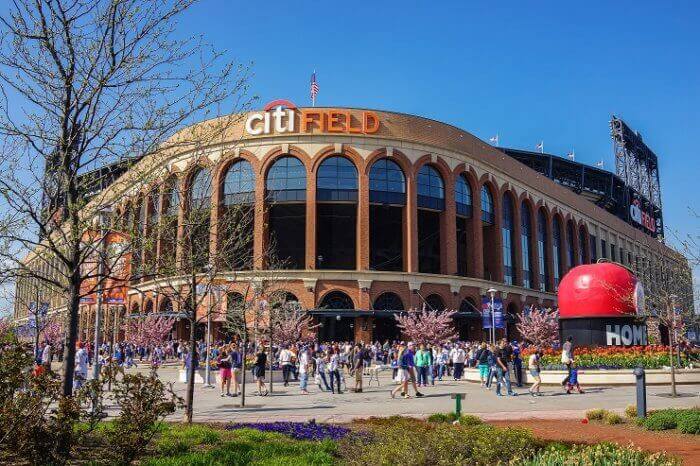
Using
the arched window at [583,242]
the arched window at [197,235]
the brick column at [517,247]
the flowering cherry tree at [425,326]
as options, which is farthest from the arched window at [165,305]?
the arched window at [583,242]

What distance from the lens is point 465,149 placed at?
54.5m

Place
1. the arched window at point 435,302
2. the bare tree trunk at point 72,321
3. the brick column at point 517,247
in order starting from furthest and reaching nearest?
the brick column at point 517,247 → the arched window at point 435,302 → the bare tree trunk at point 72,321

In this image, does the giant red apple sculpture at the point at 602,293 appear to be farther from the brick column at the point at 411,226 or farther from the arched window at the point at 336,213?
the arched window at the point at 336,213

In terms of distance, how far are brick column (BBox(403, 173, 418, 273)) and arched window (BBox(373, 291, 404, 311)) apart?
241 centimetres

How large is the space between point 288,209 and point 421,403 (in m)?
34.1

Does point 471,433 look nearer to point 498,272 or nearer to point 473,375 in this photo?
point 473,375

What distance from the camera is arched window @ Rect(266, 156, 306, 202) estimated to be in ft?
159

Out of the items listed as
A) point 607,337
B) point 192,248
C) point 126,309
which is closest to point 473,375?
point 607,337

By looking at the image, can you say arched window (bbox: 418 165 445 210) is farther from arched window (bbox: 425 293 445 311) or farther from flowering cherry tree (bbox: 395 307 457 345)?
flowering cherry tree (bbox: 395 307 457 345)

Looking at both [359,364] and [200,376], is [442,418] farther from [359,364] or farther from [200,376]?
[200,376]

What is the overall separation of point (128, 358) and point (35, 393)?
125 ft

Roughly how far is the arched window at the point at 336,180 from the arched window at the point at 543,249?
2817 cm

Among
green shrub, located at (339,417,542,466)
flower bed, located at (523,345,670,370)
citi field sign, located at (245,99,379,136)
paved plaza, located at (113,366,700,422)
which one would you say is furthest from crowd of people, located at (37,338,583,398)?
citi field sign, located at (245,99,379,136)

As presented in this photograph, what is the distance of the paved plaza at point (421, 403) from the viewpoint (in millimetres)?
16547
